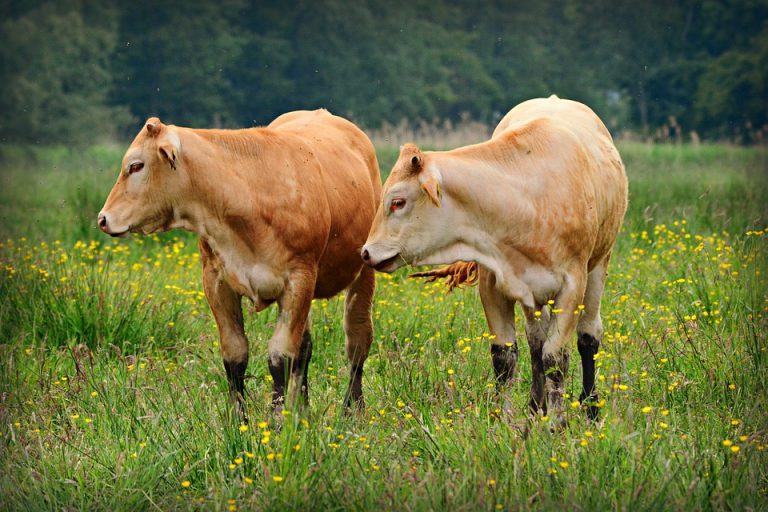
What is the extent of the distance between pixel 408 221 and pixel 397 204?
0.11 m

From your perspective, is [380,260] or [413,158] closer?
[413,158]

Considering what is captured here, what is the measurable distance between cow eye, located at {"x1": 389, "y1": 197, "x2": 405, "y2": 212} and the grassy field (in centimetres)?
92

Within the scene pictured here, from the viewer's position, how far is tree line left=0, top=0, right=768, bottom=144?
121 feet

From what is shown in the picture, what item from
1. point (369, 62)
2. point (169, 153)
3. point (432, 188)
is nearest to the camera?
point (432, 188)

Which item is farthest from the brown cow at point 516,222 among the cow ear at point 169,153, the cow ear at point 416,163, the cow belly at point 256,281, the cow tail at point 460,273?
the cow ear at point 169,153

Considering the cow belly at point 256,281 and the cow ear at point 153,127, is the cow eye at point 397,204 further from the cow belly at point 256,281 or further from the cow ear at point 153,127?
the cow ear at point 153,127

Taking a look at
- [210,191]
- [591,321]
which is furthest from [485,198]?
[210,191]

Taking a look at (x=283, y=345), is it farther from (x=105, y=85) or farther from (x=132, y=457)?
(x=105, y=85)

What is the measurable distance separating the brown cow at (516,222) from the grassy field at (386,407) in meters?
0.42

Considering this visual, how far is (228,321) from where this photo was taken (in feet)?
20.6

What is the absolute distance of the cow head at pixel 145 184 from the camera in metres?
5.83

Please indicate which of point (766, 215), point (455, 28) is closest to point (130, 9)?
point (455, 28)

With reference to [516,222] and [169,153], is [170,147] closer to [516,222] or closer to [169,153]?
[169,153]

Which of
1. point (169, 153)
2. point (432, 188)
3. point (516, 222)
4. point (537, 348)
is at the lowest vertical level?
point (537, 348)
